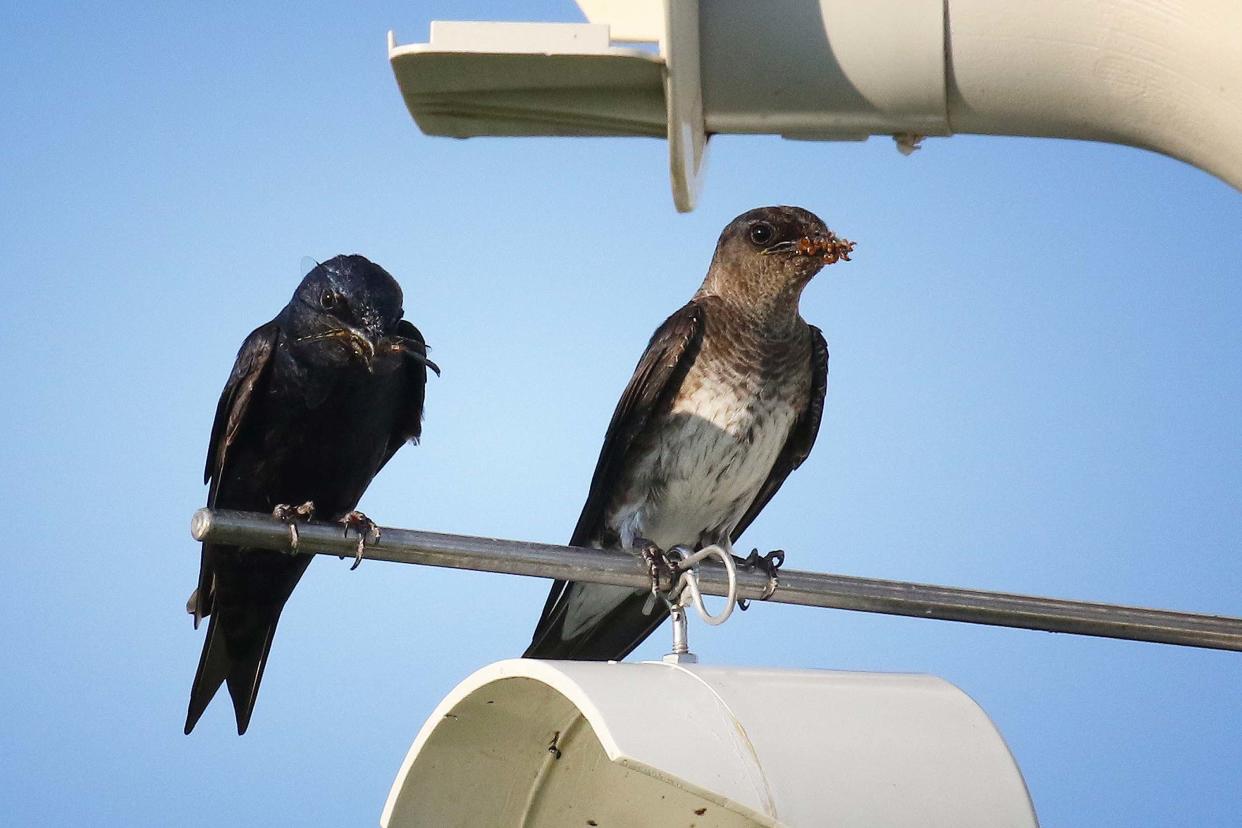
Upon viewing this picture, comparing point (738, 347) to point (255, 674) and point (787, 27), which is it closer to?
point (255, 674)

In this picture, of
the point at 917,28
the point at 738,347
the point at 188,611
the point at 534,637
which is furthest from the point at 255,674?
the point at 917,28

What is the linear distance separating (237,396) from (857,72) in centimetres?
331

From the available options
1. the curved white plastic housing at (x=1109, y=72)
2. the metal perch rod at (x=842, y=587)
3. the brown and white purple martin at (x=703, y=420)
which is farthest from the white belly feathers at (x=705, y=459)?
the curved white plastic housing at (x=1109, y=72)

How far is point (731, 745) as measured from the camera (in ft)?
7.19

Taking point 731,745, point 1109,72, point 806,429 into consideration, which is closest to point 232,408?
point 806,429

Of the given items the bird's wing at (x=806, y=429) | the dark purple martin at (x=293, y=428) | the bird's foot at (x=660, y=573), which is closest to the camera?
the bird's foot at (x=660, y=573)

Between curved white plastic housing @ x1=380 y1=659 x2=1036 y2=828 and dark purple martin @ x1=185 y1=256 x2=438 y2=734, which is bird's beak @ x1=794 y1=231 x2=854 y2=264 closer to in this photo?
dark purple martin @ x1=185 y1=256 x2=438 y2=734

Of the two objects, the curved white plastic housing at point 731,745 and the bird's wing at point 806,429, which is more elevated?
the bird's wing at point 806,429

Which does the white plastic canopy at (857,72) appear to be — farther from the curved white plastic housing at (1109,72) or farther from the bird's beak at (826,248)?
the bird's beak at (826,248)

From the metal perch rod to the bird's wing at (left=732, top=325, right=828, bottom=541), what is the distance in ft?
9.59

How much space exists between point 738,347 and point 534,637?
1.30 m

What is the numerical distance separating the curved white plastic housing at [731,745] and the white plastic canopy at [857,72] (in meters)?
0.77

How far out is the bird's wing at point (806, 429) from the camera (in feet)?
19.4

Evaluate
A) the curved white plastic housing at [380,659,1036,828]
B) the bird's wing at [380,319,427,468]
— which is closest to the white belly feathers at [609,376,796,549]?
the bird's wing at [380,319,427,468]
